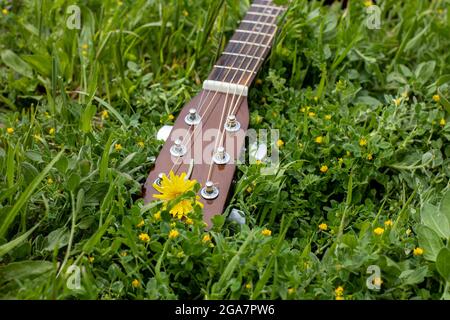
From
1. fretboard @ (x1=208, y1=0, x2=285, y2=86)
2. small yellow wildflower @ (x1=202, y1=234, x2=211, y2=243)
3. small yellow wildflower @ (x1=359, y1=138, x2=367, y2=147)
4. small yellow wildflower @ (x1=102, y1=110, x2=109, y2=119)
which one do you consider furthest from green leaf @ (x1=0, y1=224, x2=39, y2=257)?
small yellow wildflower @ (x1=359, y1=138, x2=367, y2=147)

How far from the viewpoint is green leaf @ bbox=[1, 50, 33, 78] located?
7.60 feet

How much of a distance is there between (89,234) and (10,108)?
31.7 inches

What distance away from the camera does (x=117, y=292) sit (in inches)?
62.3

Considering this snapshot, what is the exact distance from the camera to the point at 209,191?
1.78 metres

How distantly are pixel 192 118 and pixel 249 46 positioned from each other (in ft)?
1.46

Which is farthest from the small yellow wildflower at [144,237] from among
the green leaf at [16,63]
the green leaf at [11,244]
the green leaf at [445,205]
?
the green leaf at [16,63]

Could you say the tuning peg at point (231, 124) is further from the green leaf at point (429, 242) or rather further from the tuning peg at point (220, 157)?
the green leaf at point (429, 242)

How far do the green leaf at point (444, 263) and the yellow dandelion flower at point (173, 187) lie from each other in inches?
25.4

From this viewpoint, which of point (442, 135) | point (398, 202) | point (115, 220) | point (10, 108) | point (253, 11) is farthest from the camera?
point (253, 11)

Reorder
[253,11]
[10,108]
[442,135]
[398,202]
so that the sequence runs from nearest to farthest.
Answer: [398,202], [442,135], [10,108], [253,11]

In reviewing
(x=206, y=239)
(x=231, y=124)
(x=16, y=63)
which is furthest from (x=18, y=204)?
(x=16, y=63)

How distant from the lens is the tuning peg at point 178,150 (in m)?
1.88

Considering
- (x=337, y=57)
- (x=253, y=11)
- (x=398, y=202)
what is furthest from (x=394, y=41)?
(x=398, y=202)
